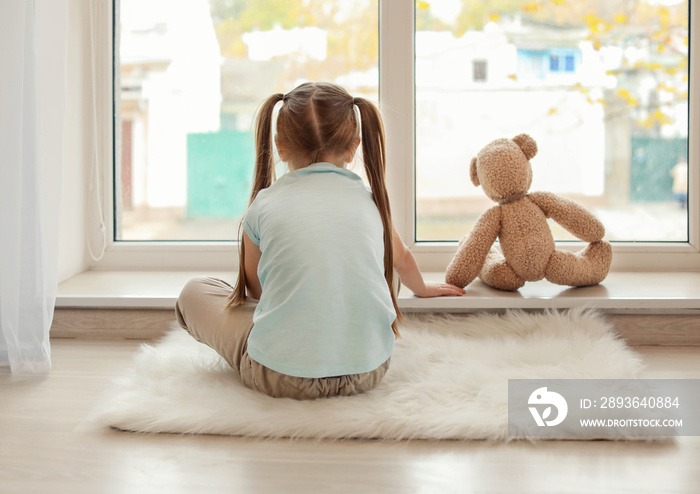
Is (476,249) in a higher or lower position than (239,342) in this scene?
higher

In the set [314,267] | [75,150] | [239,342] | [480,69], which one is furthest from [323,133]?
[75,150]

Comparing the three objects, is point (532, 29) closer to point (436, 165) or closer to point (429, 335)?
point (436, 165)

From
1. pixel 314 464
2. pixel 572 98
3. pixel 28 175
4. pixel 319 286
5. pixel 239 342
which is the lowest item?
pixel 314 464

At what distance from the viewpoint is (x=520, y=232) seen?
1711mm

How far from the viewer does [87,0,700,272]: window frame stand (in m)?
2.06

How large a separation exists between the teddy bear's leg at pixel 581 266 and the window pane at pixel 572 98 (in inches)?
13.2

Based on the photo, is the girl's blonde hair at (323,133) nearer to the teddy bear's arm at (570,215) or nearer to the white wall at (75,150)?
the teddy bear's arm at (570,215)

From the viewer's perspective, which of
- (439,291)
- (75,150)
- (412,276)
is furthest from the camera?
(75,150)

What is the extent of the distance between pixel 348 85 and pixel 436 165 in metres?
0.36

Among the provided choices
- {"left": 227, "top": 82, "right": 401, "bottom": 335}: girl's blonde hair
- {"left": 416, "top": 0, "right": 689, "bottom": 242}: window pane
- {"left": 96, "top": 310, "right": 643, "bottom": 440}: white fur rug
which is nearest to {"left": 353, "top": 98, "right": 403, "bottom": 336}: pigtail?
{"left": 227, "top": 82, "right": 401, "bottom": 335}: girl's blonde hair

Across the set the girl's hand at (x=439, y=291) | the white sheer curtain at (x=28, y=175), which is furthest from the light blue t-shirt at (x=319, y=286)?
the white sheer curtain at (x=28, y=175)

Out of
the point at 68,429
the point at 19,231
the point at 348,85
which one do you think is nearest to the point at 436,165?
the point at 348,85

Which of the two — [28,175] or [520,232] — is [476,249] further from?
[28,175]

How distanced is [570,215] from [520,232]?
14cm
